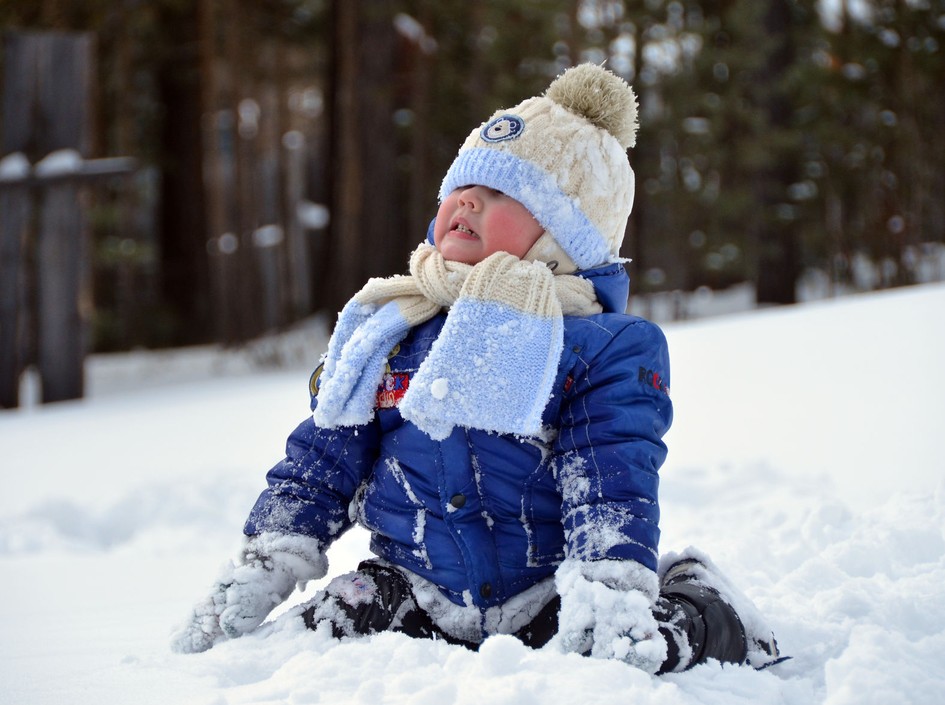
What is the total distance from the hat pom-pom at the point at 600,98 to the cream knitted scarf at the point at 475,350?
1.32ft

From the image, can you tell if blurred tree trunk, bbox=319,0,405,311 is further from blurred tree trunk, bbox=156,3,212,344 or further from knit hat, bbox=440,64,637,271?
knit hat, bbox=440,64,637,271

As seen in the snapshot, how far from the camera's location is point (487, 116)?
43.1 feet

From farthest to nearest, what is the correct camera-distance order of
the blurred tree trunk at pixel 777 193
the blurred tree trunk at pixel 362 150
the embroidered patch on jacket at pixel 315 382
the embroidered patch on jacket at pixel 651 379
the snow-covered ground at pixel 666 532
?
the blurred tree trunk at pixel 777 193 < the blurred tree trunk at pixel 362 150 < the embroidered patch on jacket at pixel 315 382 < the embroidered patch on jacket at pixel 651 379 < the snow-covered ground at pixel 666 532

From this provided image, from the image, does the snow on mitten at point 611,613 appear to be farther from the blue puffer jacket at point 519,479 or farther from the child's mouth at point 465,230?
the child's mouth at point 465,230

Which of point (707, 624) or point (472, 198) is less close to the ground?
point (472, 198)

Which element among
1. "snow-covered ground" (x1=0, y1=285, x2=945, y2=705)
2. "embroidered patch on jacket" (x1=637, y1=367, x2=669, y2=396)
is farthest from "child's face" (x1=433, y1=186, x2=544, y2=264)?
"snow-covered ground" (x1=0, y1=285, x2=945, y2=705)

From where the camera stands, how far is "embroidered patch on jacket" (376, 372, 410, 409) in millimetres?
2238

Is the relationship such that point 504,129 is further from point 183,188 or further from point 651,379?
point 183,188

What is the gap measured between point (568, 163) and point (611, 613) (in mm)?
1006

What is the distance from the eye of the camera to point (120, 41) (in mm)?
12664

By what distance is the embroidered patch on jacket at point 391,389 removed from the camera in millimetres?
2238

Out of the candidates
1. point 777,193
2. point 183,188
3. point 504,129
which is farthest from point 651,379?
point 777,193

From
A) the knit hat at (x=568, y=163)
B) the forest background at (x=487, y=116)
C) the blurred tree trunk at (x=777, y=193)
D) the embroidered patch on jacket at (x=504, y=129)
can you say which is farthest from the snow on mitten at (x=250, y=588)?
the blurred tree trunk at (x=777, y=193)

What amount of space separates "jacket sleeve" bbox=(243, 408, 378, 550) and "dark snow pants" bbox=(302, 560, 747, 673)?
0.16 metres
